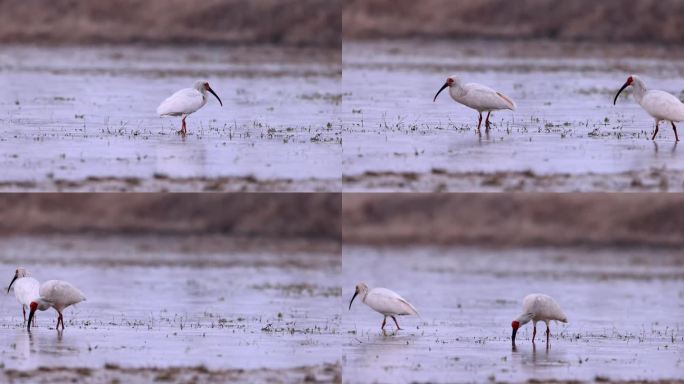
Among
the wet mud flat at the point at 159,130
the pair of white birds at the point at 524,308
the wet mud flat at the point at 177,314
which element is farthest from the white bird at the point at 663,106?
the wet mud flat at the point at 177,314

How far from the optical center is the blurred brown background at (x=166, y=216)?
113ft

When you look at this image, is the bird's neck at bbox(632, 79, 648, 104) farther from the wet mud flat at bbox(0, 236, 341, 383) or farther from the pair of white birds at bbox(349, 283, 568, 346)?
the wet mud flat at bbox(0, 236, 341, 383)

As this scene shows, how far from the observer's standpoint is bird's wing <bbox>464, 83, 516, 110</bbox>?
763 inches

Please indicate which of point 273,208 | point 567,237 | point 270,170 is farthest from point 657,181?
point 273,208

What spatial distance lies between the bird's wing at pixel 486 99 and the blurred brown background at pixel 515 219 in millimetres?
14247

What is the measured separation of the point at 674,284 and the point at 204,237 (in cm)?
1252

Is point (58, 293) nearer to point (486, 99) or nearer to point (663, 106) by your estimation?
point (486, 99)

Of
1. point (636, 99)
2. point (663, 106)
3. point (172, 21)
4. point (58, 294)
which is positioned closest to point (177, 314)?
point (58, 294)

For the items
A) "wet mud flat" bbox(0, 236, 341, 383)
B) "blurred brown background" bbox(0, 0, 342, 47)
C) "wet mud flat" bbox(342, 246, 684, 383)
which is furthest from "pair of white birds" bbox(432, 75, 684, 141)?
"blurred brown background" bbox(0, 0, 342, 47)

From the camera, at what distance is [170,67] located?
33250 mm

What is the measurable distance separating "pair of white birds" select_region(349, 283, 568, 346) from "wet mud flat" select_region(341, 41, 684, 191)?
4.56 feet

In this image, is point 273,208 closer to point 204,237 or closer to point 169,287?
point 204,237

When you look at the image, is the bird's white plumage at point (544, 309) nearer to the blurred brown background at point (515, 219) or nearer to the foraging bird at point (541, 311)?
the foraging bird at point (541, 311)

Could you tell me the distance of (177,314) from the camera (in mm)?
19266
